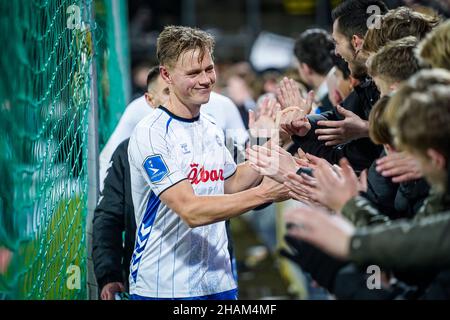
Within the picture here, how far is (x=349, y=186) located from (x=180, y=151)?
1022 millimetres

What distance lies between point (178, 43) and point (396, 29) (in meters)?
0.95

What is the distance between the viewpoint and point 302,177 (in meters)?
3.03

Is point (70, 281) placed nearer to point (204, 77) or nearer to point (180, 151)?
point (180, 151)

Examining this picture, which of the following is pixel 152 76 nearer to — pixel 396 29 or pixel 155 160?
pixel 155 160

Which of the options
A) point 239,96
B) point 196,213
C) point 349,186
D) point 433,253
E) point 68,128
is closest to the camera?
point 433,253

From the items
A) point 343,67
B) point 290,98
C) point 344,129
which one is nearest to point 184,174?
point 344,129

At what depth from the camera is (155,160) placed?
3.43 meters

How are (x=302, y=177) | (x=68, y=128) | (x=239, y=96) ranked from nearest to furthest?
(x=302, y=177) → (x=68, y=128) → (x=239, y=96)

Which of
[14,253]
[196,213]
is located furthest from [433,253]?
[14,253]

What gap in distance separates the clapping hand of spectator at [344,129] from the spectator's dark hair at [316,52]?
211 centimetres

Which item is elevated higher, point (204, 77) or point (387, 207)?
point (204, 77)

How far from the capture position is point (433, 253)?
7.70 feet
